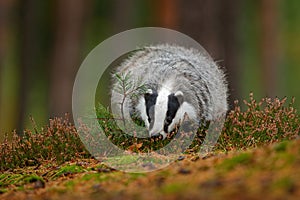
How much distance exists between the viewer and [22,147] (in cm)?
813

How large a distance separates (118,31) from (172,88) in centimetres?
1565

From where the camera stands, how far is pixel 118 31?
24.0 meters

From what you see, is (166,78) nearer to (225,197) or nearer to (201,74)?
(201,74)

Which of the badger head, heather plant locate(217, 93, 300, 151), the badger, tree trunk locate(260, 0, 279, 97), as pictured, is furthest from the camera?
tree trunk locate(260, 0, 279, 97)

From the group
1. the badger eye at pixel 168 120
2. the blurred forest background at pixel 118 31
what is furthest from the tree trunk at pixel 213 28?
the badger eye at pixel 168 120

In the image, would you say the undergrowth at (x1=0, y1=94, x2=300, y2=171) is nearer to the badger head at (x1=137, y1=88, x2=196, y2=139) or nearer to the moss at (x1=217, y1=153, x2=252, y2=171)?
the badger head at (x1=137, y1=88, x2=196, y2=139)

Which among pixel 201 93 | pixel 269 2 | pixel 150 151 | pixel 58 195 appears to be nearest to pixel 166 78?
pixel 201 93

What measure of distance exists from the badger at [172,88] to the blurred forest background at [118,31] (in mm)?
3662

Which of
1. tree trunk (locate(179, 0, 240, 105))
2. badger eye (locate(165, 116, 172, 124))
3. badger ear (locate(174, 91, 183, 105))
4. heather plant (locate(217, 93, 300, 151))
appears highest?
tree trunk (locate(179, 0, 240, 105))

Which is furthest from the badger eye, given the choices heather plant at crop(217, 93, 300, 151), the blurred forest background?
the blurred forest background

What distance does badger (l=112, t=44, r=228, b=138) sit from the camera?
812cm

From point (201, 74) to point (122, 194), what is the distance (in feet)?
13.9

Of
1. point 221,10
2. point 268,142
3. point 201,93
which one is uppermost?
point 221,10

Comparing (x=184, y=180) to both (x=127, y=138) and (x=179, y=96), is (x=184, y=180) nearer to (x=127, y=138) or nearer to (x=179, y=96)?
(x=127, y=138)
